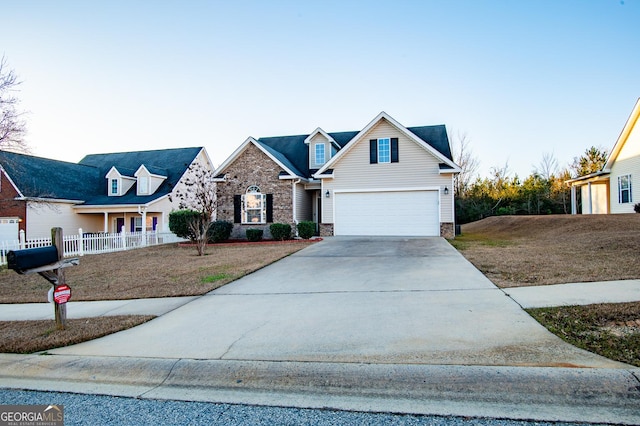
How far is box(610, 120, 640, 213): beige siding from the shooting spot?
18875 millimetres

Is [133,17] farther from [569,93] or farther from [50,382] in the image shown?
[569,93]

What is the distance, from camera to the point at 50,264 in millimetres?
4918

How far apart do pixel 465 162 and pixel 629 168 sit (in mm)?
16910

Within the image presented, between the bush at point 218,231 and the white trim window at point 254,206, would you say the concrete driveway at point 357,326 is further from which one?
the white trim window at point 254,206

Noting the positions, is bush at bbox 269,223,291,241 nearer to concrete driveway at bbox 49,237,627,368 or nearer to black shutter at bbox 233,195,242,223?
black shutter at bbox 233,195,242,223

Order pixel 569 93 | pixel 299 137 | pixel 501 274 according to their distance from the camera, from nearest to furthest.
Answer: pixel 501 274, pixel 569 93, pixel 299 137

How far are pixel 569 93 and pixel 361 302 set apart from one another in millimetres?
17947

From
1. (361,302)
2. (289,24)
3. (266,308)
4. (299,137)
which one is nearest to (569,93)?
(289,24)

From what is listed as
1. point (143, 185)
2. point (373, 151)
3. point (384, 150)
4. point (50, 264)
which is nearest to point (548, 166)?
point (384, 150)

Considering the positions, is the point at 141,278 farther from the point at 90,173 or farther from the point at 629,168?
the point at 629,168

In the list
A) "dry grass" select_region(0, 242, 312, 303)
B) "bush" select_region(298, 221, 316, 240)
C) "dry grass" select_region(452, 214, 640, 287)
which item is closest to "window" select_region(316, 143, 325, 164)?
"bush" select_region(298, 221, 316, 240)

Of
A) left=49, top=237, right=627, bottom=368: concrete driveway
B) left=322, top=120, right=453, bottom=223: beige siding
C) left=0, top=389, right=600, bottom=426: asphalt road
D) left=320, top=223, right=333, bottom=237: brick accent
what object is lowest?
left=0, top=389, right=600, bottom=426: asphalt road

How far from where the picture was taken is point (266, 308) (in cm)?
616

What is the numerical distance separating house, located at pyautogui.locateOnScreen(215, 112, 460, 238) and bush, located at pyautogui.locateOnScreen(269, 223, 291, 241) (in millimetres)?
1087
